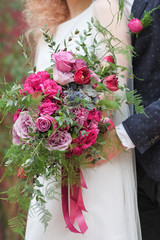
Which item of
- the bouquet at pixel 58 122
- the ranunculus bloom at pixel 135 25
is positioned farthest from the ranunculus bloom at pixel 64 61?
the ranunculus bloom at pixel 135 25

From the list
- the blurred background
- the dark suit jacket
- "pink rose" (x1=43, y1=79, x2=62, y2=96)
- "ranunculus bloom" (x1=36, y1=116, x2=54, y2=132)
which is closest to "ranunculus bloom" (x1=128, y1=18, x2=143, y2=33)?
the dark suit jacket

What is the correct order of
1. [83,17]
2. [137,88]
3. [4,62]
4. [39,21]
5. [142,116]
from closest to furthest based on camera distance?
[142,116] → [137,88] → [83,17] → [39,21] → [4,62]

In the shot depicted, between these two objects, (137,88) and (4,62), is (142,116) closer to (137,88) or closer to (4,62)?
(137,88)

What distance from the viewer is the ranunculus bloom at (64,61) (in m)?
1.13

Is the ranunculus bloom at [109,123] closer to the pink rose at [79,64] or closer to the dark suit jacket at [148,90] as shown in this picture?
the dark suit jacket at [148,90]

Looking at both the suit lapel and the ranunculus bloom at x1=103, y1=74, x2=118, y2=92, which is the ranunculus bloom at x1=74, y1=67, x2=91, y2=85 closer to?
the ranunculus bloom at x1=103, y1=74, x2=118, y2=92

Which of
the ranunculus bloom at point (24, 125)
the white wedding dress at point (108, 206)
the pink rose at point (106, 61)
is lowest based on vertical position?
the white wedding dress at point (108, 206)

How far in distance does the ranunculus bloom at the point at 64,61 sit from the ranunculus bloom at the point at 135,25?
0.88ft

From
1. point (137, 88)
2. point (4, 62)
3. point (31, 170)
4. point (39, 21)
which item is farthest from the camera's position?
point (4, 62)

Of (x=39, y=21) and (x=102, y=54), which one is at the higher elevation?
(x=39, y=21)

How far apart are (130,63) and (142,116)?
0.21 metres

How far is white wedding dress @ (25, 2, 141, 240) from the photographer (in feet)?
4.09

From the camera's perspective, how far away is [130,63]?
1.30m

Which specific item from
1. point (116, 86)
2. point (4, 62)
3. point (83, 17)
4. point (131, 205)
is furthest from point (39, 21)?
point (131, 205)
